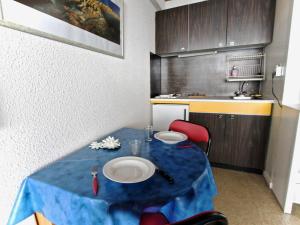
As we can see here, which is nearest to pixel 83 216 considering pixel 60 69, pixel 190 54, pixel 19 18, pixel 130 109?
pixel 60 69

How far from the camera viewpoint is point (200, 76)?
9.29 feet

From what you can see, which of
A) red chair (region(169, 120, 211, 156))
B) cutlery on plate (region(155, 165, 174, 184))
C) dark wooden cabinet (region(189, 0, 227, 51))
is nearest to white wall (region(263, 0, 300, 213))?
dark wooden cabinet (region(189, 0, 227, 51))

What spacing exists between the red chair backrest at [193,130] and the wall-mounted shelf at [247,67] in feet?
5.16

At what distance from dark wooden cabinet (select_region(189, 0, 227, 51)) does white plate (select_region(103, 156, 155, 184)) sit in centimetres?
222

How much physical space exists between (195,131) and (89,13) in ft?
4.14

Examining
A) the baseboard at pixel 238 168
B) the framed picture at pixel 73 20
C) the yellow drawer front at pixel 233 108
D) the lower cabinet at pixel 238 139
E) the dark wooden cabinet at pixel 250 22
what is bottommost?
the baseboard at pixel 238 168

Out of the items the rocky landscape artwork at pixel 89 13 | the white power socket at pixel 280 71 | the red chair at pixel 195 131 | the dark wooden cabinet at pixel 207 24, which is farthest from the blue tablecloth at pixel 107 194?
the dark wooden cabinet at pixel 207 24

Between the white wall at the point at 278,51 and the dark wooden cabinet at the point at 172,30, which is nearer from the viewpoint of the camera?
the white wall at the point at 278,51

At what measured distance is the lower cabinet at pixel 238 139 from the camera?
2.09 m

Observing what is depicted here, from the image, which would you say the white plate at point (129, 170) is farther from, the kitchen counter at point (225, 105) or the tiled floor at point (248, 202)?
the kitchen counter at point (225, 105)

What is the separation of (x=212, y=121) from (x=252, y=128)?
0.50 m

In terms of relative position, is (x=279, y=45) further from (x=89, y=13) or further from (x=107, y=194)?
(x=107, y=194)

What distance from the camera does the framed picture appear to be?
0.77 meters

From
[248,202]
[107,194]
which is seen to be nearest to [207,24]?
[248,202]
